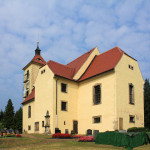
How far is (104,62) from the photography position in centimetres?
3262

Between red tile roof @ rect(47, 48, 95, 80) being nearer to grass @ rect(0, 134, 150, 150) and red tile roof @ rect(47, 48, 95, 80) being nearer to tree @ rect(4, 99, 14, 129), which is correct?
grass @ rect(0, 134, 150, 150)

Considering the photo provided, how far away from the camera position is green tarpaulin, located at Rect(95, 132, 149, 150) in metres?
17.1

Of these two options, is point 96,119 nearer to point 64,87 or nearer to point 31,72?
point 64,87

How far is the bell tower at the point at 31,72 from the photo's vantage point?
2008 inches

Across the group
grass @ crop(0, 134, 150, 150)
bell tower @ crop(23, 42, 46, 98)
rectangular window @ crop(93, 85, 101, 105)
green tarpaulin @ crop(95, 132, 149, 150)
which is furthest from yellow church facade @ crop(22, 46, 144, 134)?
bell tower @ crop(23, 42, 46, 98)

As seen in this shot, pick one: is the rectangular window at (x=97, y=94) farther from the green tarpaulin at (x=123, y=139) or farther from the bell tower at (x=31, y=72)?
the bell tower at (x=31, y=72)

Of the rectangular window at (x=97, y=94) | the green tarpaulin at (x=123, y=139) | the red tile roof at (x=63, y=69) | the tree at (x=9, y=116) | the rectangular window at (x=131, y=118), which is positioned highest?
the red tile roof at (x=63, y=69)

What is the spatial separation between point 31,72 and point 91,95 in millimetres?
24552

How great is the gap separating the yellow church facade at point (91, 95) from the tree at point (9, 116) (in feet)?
97.0

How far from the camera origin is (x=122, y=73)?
29.3 meters

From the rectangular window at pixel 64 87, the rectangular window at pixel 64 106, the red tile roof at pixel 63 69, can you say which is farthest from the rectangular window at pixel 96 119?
the red tile roof at pixel 63 69

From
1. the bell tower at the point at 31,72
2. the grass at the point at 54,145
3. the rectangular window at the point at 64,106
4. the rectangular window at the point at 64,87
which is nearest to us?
the grass at the point at 54,145

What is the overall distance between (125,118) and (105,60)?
1001 cm

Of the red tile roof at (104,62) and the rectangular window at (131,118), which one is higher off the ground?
the red tile roof at (104,62)
